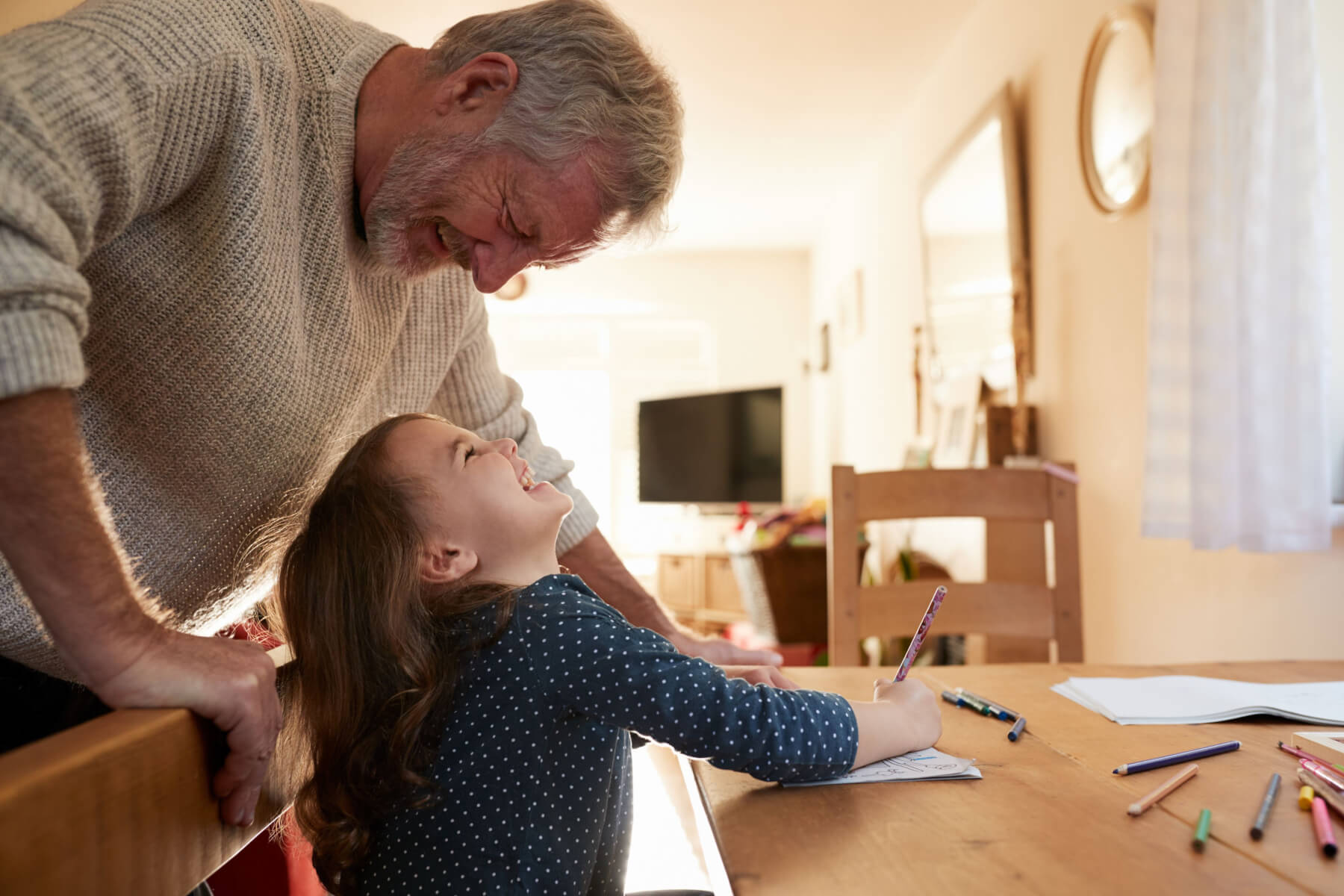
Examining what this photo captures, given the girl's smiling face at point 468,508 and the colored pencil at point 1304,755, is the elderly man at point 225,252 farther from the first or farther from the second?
the colored pencil at point 1304,755

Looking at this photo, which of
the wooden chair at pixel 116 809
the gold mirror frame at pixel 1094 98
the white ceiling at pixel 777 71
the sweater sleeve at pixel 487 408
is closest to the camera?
the wooden chair at pixel 116 809

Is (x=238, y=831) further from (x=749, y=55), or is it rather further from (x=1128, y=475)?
(x=749, y=55)

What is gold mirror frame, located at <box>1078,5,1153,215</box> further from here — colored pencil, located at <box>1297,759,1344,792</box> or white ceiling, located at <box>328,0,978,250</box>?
colored pencil, located at <box>1297,759,1344,792</box>

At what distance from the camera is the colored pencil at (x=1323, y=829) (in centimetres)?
60

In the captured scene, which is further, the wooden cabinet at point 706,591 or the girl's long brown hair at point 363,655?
the wooden cabinet at point 706,591

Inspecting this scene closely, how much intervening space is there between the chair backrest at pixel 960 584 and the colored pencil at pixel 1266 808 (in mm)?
927

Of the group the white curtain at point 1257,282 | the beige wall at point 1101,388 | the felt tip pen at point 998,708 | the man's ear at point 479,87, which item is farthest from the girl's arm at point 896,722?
the beige wall at point 1101,388

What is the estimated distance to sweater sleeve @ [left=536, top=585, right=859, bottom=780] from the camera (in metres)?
0.75

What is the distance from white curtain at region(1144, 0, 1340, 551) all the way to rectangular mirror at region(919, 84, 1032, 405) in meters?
1.22

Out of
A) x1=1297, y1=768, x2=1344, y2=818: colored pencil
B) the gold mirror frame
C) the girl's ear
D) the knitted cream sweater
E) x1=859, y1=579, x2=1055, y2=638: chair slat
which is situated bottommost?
x1=859, y1=579, x2=1055, y2=638: chair slat

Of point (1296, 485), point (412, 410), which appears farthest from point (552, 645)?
point (1296, 485)

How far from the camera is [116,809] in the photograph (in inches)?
19.8

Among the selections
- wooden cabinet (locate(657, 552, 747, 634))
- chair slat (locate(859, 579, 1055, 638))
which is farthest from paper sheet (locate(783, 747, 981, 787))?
wooden cabinet (locate(657, 552, 747, 634))

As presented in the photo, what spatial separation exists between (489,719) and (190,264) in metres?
0.49
